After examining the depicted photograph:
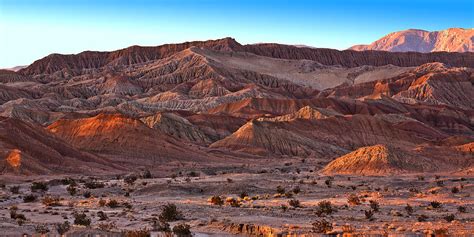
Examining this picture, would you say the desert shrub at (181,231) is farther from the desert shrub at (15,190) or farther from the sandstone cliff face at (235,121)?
the sandstone cliff face at (235,121)

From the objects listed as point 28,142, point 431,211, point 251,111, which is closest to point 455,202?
point 431,211

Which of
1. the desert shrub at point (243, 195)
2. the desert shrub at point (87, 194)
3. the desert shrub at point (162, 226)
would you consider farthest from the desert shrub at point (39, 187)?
the desert shrub at point (162, 226)

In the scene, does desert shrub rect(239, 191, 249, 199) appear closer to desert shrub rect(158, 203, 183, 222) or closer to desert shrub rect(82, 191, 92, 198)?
desert shrub rect(82, 191, 92, 198)

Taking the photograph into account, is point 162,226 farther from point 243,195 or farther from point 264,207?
point 243,195

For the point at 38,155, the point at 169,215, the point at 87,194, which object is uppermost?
the point at 169,215

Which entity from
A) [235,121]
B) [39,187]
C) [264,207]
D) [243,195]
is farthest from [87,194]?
[235,121]
